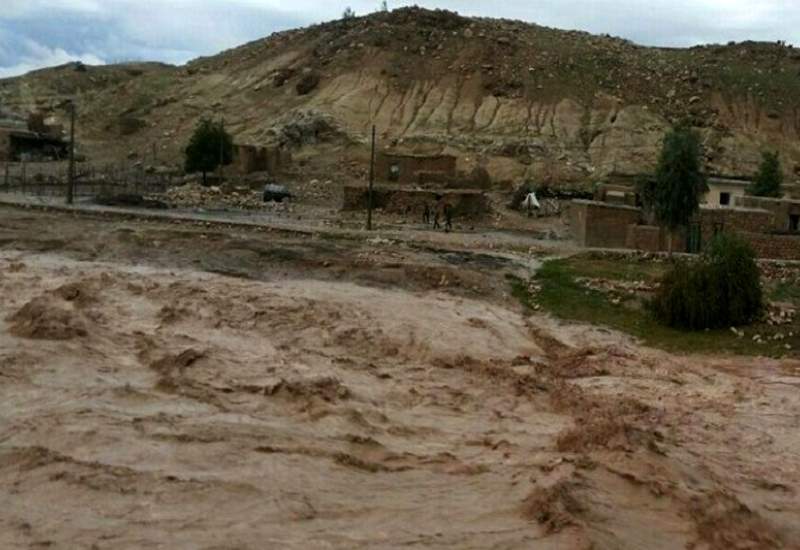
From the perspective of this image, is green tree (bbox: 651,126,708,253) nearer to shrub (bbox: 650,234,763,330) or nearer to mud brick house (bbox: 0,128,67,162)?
shrub (bbox: 650,234,763,330)

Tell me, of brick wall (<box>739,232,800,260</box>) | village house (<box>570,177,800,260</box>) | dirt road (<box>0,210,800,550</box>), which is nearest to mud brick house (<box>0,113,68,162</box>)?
dirt road (<box>0,210,800,550</box>)

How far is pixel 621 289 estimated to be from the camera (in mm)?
20656

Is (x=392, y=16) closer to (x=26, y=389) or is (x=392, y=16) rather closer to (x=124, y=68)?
(x=124, y=68)

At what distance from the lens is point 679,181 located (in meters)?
24.2

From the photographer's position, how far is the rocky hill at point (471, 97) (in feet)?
180

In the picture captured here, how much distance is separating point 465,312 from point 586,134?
40123mm

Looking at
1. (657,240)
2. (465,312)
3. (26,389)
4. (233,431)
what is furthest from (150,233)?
(233,431)

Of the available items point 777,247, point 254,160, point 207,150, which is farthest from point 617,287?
point 254,160

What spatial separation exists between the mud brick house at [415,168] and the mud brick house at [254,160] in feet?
22.3

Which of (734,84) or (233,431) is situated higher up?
(734,84)

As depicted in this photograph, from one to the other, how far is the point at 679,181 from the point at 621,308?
5.88 meters

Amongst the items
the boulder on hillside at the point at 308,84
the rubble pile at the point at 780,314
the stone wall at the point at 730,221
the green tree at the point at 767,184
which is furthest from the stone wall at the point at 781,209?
the boulder on hillside at the point at 308,84

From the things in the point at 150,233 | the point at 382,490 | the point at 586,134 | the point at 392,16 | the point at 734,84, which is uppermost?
the point at 392,16

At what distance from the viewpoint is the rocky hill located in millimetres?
54719
